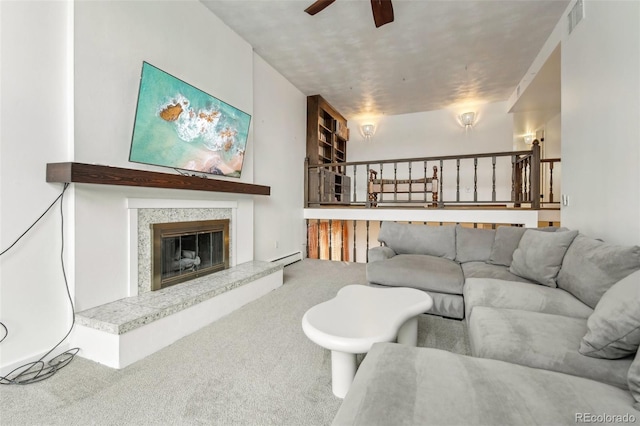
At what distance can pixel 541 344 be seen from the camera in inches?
49.3

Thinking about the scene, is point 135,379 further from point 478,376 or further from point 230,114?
point 230,114

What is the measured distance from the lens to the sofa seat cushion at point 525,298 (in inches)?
66.4

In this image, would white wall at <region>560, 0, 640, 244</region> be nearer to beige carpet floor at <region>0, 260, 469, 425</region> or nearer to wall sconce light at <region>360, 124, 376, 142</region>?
beige carpet floor at <region>0, 260, 469, 425</region>

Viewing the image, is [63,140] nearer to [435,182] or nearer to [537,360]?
[537,360]

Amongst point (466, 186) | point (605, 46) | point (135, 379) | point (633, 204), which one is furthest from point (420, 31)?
point (135, 379)

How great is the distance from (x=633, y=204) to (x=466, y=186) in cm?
438

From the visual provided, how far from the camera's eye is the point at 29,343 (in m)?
1.73

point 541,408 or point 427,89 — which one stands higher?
point 427,89

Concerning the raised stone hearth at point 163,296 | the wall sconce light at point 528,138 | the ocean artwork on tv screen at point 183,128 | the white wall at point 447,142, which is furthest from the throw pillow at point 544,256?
the wall sconce light at point 528,138

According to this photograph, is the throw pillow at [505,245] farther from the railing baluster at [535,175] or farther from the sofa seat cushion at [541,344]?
the railing baluster at [535,175]

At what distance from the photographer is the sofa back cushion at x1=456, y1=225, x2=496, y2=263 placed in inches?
119

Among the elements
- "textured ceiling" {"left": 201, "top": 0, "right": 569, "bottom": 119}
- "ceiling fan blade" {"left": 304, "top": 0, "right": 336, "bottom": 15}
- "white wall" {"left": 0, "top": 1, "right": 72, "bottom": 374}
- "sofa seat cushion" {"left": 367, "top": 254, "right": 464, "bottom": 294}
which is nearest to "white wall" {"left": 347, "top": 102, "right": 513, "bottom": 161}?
"textured ceiling" {"left": 201, "top": 0, "right": 569, "bottom": 119}

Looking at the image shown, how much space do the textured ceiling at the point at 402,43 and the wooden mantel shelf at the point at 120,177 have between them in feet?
6.28

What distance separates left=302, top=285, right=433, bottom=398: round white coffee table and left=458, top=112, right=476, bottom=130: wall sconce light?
500 centimetres
